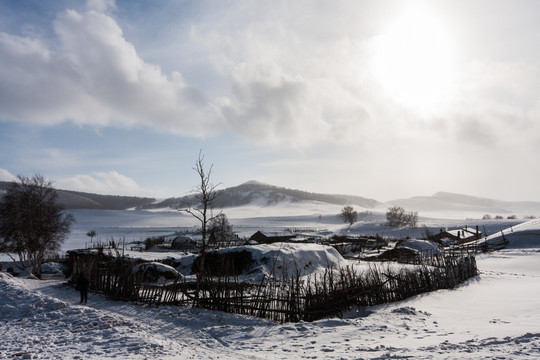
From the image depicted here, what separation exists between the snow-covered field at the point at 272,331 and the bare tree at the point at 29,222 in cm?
1400

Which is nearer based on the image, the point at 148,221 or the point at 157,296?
the point at 157,296

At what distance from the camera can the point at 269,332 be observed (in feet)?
29.9

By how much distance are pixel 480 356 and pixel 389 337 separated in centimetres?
229

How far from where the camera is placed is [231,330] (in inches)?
365

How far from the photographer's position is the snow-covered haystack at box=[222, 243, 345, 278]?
60.7 feet

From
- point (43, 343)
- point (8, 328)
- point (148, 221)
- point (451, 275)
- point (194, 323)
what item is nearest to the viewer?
point (43, 343)

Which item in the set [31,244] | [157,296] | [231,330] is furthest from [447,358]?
[31,244]

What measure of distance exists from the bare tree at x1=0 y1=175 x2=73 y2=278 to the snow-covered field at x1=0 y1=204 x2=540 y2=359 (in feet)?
45.9

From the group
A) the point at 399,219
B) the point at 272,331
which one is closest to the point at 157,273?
the point at 272,331

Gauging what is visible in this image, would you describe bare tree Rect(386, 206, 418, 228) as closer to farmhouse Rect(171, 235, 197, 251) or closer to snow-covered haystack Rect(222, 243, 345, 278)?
farmhouse Rect(171, 235, 197, 251)

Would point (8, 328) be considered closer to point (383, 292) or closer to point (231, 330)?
point (231, 330)

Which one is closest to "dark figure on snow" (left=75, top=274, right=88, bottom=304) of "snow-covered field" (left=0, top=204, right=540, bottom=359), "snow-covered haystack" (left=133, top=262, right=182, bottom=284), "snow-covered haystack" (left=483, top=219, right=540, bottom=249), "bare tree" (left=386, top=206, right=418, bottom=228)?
"snow-covered field" (left=0, top=204, right=540, bottom=359)

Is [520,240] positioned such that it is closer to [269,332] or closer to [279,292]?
[279,292]

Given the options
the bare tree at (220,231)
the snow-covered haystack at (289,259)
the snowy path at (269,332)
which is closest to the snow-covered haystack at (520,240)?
the snow-covered haystack at (289,259)
